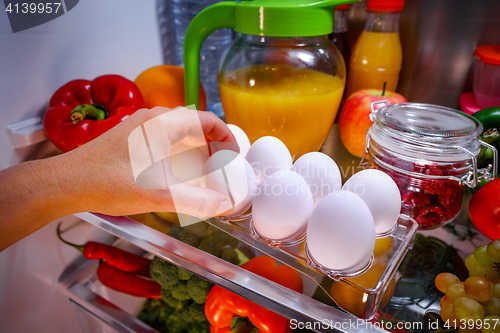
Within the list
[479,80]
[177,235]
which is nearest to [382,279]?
[177,235]

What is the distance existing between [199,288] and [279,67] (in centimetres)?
42

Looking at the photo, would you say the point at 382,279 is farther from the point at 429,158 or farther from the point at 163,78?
the point at 163,78

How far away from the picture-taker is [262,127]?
625mm

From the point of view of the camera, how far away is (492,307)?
1.12 ft

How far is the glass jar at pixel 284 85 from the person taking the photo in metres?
0.58

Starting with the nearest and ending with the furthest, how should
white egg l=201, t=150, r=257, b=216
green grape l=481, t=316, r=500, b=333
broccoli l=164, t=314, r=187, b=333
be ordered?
green grape l=481, t=316, r=500, b=333
white egg l=201, t=150, r=257, b=216
broccoli l=164, t=314, r=187, b=333

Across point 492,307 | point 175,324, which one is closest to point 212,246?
point 175,324

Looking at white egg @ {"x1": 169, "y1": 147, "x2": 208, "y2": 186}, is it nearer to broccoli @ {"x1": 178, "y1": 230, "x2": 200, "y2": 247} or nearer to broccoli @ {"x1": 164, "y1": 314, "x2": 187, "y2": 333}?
broccoli @ {"x1": 178, "y1": 230, "x2": 200, "y2": 247}

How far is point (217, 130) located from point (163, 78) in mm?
325

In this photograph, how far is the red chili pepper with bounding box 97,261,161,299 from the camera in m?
0.68

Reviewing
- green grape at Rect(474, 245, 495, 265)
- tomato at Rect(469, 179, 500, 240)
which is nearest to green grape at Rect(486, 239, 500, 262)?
green grape at Rect(474, 245, 495, 265)

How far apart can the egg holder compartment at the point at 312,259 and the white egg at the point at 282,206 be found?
0.02m

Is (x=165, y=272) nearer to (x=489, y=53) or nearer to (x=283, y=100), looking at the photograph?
(x=283, y=100)

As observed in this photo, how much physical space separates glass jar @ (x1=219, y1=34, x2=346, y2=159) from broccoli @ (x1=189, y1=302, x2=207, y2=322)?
1.13 feet
